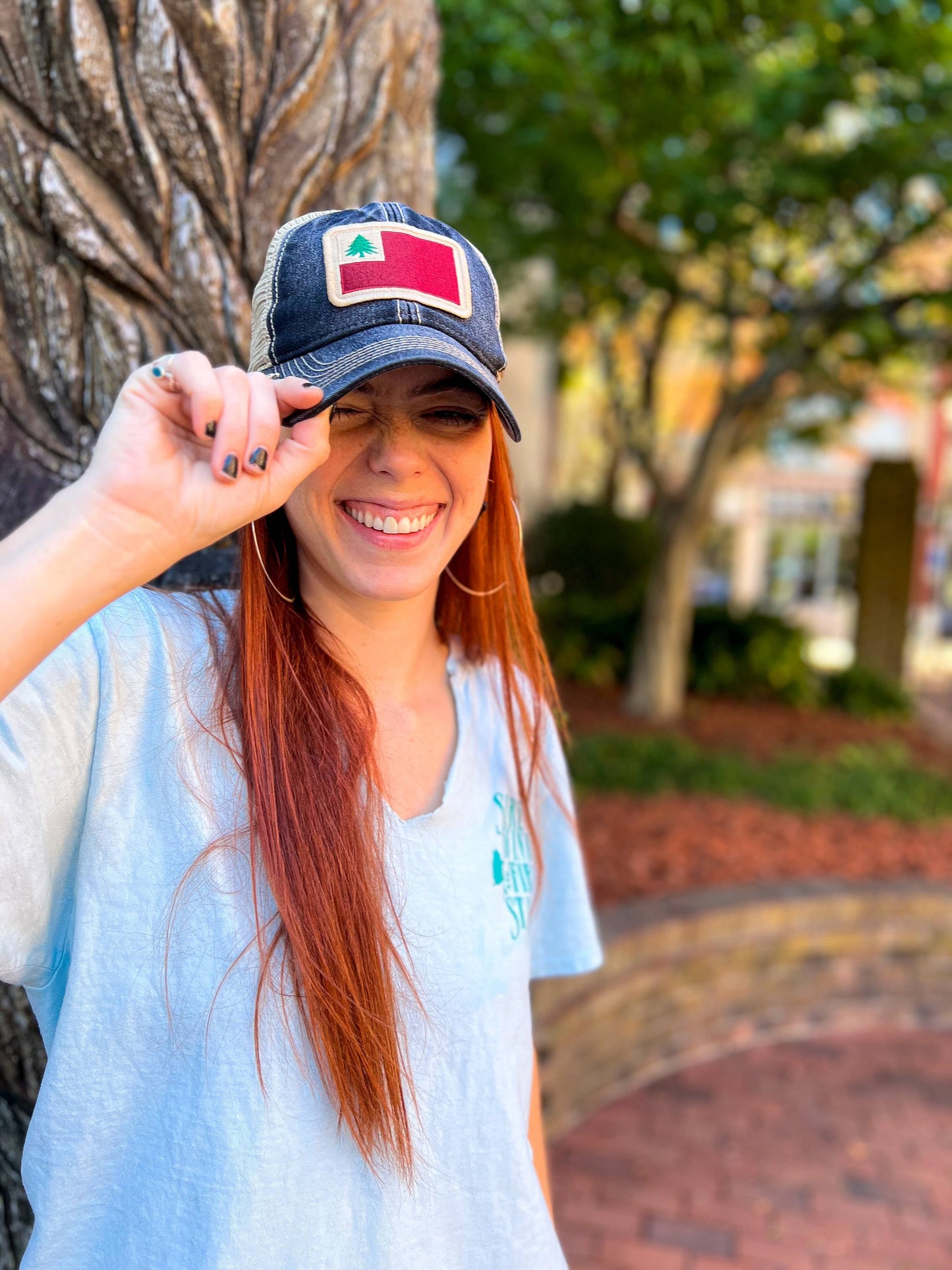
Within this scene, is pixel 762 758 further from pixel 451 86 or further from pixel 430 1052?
pixel 430 1052

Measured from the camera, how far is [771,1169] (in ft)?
12.0

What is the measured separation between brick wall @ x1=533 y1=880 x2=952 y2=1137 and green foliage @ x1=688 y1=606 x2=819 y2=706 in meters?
4.61

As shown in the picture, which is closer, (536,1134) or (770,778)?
(536,1134)

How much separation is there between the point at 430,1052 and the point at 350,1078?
122mm

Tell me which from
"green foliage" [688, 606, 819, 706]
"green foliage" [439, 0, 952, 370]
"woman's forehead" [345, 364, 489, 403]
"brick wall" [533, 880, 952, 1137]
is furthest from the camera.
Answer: "green foliage" [688, 606, 819, 706]

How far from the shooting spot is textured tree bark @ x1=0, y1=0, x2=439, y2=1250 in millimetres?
1541

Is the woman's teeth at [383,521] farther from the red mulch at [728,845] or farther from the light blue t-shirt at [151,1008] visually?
the red mulch at [728,845]

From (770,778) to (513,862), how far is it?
5771mm

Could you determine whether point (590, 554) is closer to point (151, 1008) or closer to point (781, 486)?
point (151, 1008)

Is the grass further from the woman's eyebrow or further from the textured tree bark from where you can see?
the woman's eyebrow

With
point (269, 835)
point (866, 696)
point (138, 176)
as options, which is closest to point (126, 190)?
point (138, 176)

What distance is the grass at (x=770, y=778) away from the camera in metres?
6.50

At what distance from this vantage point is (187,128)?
163cm

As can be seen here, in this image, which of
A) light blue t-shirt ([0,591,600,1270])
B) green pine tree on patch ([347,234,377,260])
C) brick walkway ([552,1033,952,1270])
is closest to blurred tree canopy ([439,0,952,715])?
green pine tree on patch ([347,234,377,260])
